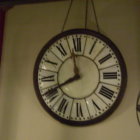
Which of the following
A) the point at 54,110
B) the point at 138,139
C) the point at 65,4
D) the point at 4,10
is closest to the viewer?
Result: the point at 138,139

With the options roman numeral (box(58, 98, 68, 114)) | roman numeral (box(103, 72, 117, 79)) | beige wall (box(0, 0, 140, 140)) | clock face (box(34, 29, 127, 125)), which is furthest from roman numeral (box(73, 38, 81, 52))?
roman numeral (box(58, 98, 68, 114))

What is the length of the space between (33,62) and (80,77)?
42 cm

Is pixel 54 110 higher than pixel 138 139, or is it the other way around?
pixel 54 110

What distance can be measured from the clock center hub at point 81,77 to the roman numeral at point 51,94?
0.19 ft

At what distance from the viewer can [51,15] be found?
2.12 m

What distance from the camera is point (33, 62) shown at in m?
2.08

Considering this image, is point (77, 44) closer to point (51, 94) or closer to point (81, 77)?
point (81, 77)

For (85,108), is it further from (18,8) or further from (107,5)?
(18,8)

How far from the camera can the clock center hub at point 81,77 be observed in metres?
1.87

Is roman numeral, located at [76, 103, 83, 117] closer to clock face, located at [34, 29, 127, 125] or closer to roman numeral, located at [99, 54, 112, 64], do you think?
clock face, located at [34, 29, 127, 125]

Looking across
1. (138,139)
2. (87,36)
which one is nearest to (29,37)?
(87,36)

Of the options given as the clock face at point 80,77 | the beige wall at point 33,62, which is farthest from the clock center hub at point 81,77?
the beige wall at point 33,62

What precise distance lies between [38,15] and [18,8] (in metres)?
0.21

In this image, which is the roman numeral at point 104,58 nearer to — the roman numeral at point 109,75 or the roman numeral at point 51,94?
the roman numeral at point 109,75
